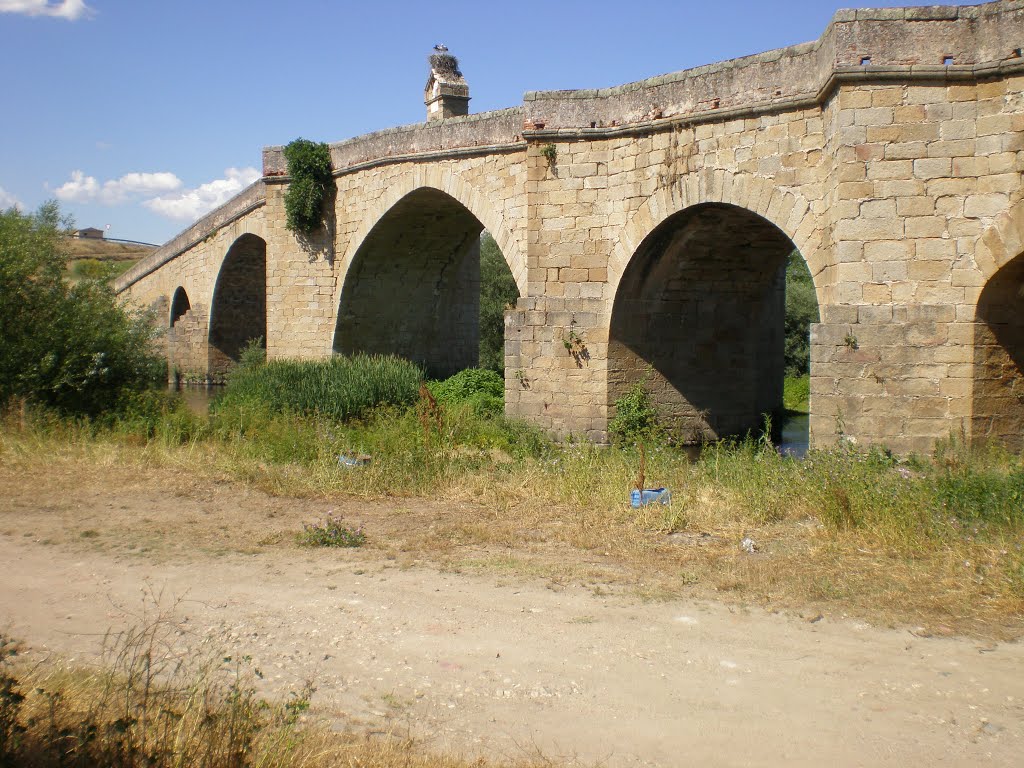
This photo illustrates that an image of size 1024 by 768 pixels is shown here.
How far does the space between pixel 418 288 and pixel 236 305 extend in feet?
25.7

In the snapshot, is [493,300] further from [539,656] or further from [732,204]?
[539,656]

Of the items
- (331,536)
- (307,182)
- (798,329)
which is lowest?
(331,536)

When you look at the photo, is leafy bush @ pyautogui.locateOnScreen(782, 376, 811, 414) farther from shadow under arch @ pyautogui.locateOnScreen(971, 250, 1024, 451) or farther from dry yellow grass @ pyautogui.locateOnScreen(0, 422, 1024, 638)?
dry yellow grass @ pyautogui.locateOnScreen(0, 422, 1024, 638)

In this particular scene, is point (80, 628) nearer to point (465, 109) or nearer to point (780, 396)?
point (780, 396)

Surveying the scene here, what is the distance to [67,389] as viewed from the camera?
1088cm

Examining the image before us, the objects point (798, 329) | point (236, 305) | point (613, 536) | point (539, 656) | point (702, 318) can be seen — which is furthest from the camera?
point (236, 305)

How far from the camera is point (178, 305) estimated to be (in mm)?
25641

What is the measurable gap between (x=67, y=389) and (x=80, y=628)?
23.6ft

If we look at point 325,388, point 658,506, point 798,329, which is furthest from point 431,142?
point 798,329

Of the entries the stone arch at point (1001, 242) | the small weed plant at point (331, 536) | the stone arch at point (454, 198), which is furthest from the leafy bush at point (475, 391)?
the stone arch at point (1001, 242)

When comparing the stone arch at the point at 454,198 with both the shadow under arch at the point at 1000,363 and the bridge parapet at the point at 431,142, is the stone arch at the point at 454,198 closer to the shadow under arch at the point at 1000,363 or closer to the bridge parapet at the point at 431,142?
the bridge parapet at the point at 431,142

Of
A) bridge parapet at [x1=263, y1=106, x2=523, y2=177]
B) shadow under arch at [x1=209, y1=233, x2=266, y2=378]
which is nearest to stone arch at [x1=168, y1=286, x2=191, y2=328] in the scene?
shadow under arch at [x1=209, y1=233, x2=266, y2=378]

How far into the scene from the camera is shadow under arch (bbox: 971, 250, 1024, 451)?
25.0 feet

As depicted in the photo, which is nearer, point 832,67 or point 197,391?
point 832,67
